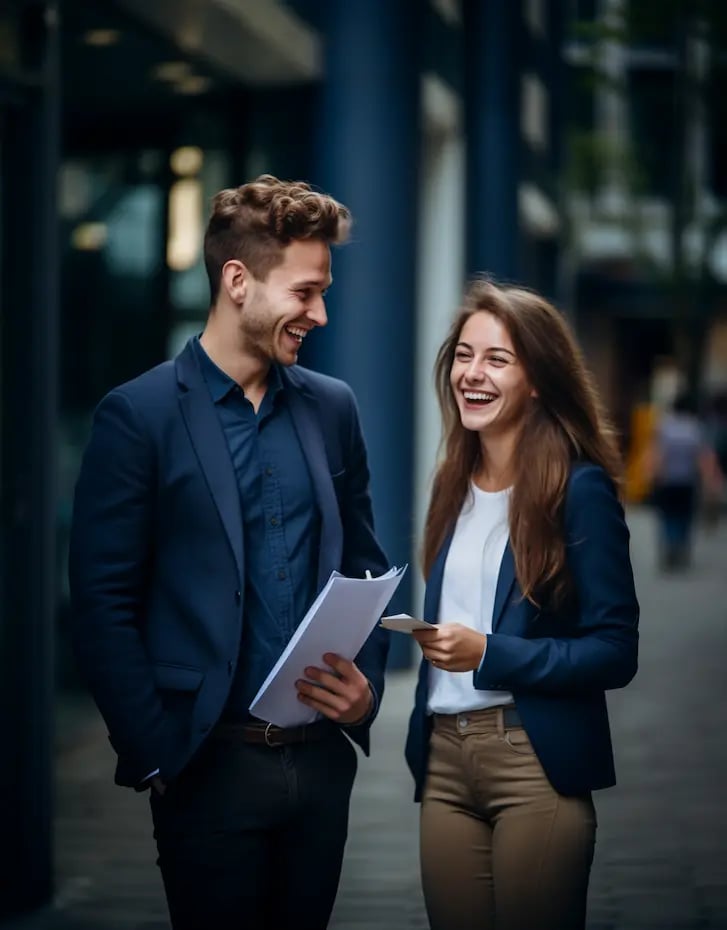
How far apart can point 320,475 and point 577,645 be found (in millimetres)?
619

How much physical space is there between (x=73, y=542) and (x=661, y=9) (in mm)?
19835

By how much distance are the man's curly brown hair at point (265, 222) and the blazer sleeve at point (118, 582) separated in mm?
369

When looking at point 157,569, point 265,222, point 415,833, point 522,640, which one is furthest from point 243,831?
point 415,833

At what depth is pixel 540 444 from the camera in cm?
346

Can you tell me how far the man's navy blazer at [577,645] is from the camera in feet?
10.9

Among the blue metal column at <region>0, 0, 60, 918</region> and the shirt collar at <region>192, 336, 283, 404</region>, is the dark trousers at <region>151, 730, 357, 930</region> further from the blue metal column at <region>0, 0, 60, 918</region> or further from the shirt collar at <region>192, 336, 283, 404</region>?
the blue metal column at <region>0, 0, 60, 918</region>

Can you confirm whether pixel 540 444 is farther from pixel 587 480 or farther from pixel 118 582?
pixel 118 582

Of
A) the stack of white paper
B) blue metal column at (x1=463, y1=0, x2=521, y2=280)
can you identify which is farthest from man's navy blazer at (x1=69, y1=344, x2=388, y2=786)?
blue metal column at (x1=463, y1=0, x2=521, y2=280)

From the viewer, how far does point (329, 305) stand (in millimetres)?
10039

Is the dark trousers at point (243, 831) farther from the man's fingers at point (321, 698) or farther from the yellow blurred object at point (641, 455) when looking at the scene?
the yellow blurred object at point (641, 455)

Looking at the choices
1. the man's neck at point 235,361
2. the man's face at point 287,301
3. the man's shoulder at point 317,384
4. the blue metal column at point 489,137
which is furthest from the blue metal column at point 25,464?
the blue metal column at point 489,137

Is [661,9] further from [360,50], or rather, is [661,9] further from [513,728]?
[513,728]

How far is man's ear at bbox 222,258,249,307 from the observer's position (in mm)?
3227

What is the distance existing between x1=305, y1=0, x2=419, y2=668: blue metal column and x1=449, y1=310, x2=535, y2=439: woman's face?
6.40 metres
